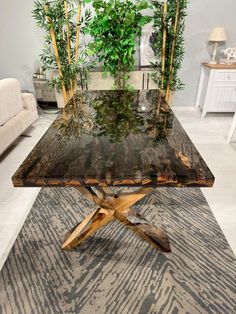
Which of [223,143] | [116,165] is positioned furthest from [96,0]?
[116,165]

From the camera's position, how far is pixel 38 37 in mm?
3600

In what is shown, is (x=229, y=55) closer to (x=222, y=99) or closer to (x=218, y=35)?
(x=218, y=35)

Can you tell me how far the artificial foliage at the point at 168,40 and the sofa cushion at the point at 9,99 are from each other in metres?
1.92

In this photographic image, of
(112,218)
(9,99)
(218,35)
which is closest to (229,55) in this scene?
(218,35)

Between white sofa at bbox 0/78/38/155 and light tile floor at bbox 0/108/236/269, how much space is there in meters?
0.20

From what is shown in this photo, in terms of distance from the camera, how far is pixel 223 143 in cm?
280

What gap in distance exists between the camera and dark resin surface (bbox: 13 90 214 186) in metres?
0.95

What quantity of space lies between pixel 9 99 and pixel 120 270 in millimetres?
2180

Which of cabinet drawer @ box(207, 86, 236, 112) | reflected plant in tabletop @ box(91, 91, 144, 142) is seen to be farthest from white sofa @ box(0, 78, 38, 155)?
cabinet drawer @ box(207, 86, 236, 112)

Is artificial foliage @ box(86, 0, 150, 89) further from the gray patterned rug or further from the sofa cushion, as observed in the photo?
the gray patterned rug

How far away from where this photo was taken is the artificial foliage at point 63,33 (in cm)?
270

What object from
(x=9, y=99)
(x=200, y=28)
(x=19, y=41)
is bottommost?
(x=9, y=99)

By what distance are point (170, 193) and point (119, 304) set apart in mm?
1020

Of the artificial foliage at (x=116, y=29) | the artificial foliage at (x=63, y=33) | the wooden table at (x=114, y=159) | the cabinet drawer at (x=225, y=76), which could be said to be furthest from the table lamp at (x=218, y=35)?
the wooden table at (x=114, y=159)
